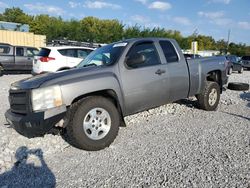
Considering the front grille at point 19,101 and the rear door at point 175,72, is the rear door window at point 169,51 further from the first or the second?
the front grille at point 19,101

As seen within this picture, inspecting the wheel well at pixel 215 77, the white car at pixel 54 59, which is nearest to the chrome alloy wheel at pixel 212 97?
the wheel well at pixel 215 77

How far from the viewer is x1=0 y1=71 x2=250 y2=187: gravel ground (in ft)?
13.1

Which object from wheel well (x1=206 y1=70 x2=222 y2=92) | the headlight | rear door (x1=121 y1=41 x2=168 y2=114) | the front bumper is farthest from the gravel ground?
wheel well (x1=206 y1=70 x2=222 y2=92)

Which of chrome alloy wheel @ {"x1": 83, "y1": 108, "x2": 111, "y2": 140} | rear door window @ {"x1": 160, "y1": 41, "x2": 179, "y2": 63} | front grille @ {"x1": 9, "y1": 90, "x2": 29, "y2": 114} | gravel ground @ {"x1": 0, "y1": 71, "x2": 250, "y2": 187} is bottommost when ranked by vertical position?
gravel ground @ {"x1": 0, "y1": 71, "x2": 250, "y2": 187}

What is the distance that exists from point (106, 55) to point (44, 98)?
1.81 m

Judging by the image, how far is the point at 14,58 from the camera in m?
17.8

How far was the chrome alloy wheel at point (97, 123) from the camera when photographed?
497cm

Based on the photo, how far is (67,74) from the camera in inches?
200

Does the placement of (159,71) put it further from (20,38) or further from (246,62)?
(20,38)

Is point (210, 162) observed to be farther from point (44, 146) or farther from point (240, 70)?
point (240, 70)

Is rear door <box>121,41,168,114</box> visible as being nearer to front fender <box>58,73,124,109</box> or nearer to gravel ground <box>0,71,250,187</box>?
front fender <box>58,73,124,109</box>

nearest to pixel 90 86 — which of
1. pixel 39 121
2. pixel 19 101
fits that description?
pixel 39 121

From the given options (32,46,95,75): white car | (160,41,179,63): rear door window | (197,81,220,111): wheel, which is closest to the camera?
(160,41,179,63): rear door window

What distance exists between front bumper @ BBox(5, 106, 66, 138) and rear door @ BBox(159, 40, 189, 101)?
8.36ft
